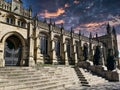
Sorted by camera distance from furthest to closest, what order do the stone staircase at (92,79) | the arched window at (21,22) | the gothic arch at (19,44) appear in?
the arched window at (21,22), the gothic arch at (19,44), the stone staircase at (92,79)

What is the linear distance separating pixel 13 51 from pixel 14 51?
0.19m

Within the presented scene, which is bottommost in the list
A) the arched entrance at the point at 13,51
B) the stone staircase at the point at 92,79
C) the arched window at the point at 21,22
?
the stone staircase at the point at 92,79

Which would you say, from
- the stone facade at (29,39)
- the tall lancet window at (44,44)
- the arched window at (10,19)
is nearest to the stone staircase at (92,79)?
the stone facade at (29,39)

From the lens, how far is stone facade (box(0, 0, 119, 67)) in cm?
2110

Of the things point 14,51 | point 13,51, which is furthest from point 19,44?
point 13,51

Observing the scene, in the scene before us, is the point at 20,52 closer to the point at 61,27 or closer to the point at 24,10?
the point at 24,10

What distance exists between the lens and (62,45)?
3512 centimetres

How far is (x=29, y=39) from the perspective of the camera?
74.2ft

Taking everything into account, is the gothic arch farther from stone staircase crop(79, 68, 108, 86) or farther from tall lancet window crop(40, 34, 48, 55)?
stone staircase crop(79, 68, 108, 86)

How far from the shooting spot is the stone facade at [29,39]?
2110cm

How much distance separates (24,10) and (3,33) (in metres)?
7.47

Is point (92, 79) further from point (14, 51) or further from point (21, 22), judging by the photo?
point (21, 22)

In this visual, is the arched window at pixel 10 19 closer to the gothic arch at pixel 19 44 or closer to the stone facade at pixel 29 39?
the stone facade at pixel 29 39

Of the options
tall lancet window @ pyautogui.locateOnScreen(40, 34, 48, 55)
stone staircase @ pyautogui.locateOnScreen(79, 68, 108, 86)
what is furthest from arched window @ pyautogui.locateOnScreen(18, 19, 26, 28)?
stone staircase @ pyautogui.locateOnScreen(79, 68, 108, 86)
